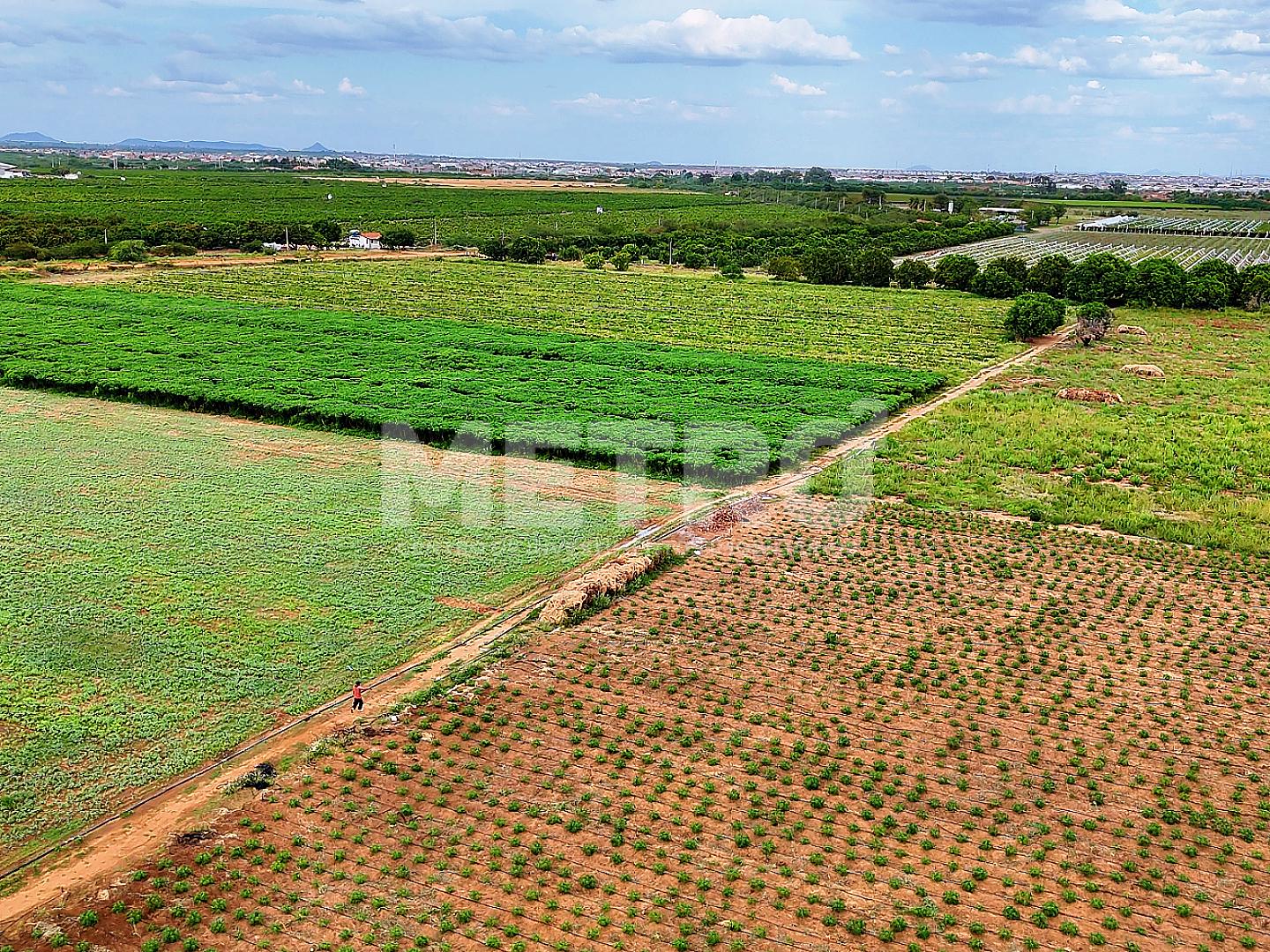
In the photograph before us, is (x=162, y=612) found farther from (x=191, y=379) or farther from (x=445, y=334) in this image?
(x=445, y=334)

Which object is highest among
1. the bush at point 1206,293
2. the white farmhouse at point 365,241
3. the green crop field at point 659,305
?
the white farmhouse at point 365,241

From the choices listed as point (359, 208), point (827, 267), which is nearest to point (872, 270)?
point (827, 267)

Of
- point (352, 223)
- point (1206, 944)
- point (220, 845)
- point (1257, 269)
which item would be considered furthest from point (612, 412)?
point (352, 223)

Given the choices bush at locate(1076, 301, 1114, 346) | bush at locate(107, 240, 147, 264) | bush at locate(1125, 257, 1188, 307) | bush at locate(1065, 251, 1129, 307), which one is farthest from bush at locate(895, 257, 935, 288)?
bush at locate(107, 240, 147, 264)

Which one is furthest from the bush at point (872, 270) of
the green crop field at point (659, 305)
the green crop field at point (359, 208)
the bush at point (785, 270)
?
the green crop field at point (359, 208)

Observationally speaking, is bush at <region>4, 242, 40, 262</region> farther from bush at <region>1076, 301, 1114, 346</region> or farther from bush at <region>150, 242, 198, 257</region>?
bush at <region>1076, 301, 1114, 346</region>

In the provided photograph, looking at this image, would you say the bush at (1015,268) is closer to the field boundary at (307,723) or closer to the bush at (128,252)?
the field boundary at (307,723)

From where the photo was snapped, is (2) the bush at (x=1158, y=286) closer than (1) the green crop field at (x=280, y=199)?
Yes
